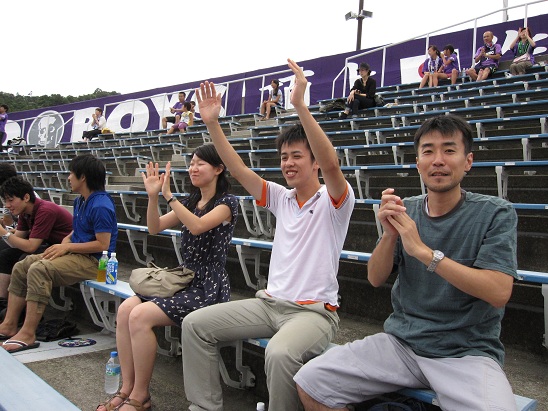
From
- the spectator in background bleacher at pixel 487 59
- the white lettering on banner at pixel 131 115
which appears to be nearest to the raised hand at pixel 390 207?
the spectator in background bleacher at pixel 487 59

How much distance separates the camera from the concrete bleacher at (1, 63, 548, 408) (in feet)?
8.82

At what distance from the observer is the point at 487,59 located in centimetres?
807

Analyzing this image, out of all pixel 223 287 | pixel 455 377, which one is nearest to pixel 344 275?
pixel 223 287

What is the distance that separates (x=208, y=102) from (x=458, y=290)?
1448 millimetres

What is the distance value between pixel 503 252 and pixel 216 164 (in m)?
1.55

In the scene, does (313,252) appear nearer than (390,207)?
No

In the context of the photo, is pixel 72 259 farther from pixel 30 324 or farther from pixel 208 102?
pixel 208 102

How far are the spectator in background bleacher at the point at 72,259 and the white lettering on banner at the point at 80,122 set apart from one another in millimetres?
12296

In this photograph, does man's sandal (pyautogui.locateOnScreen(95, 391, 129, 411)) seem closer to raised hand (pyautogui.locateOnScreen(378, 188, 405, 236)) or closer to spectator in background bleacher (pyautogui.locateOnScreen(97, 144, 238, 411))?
spectator in background bleacher (pyautogui.locateOnScreen(97, 144, 238, 411))

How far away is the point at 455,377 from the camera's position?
53.6 inches

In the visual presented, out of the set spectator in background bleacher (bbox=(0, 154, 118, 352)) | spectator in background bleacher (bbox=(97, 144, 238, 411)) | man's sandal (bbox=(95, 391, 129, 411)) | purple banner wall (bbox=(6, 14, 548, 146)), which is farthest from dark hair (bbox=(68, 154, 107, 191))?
purple banner wall (bbox=(6, 14, 548, 146))

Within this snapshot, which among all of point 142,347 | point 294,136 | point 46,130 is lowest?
point 142,347

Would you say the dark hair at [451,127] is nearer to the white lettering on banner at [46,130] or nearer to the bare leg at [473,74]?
the bare leg at [473,74]

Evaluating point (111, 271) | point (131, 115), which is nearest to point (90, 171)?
point (111, 271)
